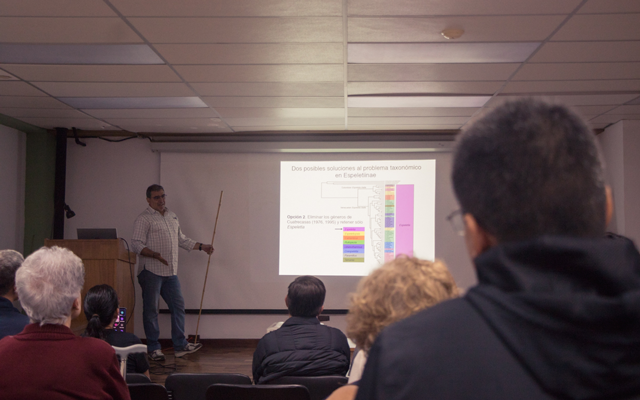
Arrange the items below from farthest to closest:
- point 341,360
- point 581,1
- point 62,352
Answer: point 581,1 → point 341,360 → point 62,352

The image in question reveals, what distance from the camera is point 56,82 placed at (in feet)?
13.6

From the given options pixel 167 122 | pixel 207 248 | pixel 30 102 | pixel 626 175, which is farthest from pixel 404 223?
pixel 30 102

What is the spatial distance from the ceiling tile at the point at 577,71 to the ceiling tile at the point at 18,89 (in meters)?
4.10

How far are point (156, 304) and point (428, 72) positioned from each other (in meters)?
3.77

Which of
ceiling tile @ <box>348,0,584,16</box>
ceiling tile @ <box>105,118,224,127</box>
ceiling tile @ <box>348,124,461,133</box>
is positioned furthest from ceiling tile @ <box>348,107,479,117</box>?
ceiling tile @ <box>348,0,584,16</box>

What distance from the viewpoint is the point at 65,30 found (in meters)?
3.09

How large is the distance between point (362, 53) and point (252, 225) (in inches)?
127

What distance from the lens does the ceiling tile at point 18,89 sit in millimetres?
4215

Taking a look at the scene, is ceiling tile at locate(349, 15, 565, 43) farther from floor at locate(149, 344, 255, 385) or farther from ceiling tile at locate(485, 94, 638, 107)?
floor at locate(149, 344, 255, 385)

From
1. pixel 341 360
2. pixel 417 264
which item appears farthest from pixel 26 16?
pixel 417 264

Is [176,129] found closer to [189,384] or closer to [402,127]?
[402,127]

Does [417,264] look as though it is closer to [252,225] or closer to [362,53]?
[362,53]

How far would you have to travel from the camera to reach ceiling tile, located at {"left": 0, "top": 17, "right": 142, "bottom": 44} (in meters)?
2.96

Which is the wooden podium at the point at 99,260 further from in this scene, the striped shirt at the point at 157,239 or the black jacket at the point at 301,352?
the black jacket at the point at 301,352
